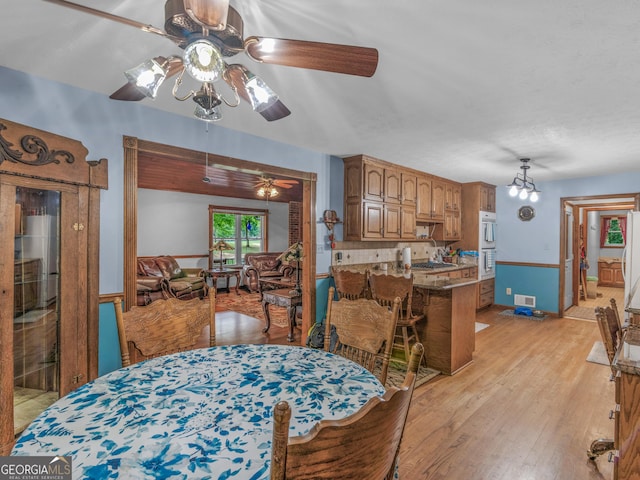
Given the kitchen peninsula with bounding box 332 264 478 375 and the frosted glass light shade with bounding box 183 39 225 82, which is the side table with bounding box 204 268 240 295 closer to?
the kitchen peninsula with bounding box 332 264 478 375

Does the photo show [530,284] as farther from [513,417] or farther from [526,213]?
[513,417]

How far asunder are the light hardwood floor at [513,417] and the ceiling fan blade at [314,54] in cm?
209

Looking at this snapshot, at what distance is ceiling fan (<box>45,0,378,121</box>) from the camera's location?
1086mm

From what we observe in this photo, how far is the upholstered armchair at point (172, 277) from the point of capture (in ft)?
19.1

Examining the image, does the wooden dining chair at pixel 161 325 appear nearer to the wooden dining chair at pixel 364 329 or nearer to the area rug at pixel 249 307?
the wooden dining chair at pixel 364 329

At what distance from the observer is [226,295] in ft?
24.2

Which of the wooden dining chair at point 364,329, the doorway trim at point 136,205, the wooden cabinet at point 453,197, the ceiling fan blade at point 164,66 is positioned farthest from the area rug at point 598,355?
the ceiling fan blade at point 164,66

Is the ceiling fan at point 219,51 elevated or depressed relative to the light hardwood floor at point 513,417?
elevated

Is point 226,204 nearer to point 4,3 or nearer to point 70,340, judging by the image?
point 70,340

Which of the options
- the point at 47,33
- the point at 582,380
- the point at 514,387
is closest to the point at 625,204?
the point at 582,380

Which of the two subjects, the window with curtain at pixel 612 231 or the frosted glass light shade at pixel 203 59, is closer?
the frosted glass light shade at pixel 203 59

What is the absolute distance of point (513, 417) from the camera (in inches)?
98.7

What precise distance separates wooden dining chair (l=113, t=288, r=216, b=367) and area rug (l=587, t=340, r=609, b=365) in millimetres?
3969

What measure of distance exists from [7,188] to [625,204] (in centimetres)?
872
